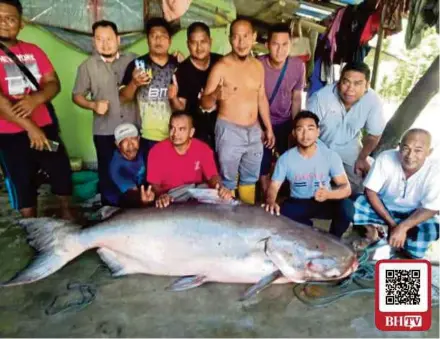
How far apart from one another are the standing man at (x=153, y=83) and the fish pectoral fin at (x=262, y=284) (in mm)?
1273

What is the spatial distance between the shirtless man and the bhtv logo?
141cm

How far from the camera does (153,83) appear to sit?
3.01 meters

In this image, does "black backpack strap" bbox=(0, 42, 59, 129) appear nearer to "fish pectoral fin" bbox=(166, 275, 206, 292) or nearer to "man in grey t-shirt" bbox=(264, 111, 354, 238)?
"fish pectoral fin" bbox=(166, 275, 206, 292)

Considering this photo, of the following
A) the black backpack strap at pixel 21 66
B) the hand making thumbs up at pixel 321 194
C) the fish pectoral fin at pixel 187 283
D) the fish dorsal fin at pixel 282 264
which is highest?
the black backpack strap at pixel 21 66

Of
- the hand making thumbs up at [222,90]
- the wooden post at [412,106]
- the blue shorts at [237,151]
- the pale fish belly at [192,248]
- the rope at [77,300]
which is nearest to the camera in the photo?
the rope at [77,300]

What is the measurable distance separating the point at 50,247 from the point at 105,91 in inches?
45.9

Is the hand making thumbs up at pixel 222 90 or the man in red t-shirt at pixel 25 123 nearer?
the man in red t-shirt at pixel 25 123

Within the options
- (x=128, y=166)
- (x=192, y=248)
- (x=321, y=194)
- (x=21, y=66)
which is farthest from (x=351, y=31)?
(x=21, y=66)

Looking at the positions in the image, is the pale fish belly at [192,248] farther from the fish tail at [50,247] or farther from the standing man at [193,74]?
the standing man at [193,74]

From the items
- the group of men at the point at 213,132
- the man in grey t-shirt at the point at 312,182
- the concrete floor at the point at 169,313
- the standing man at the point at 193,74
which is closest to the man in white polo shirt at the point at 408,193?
the group of men at the point at 213,132

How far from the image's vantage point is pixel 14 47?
9.09ft

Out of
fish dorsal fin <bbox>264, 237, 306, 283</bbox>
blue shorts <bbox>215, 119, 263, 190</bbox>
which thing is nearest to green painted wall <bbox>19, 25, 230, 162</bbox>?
blue shorts <bbox>215, 119, 263, 190</bbox>

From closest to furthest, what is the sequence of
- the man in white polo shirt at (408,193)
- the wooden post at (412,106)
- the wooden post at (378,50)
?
the man in white polo shirt at (408,193) → the wooden post at (412,106) → the wooden post at (378,50)

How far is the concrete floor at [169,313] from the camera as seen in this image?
7.11 ft
